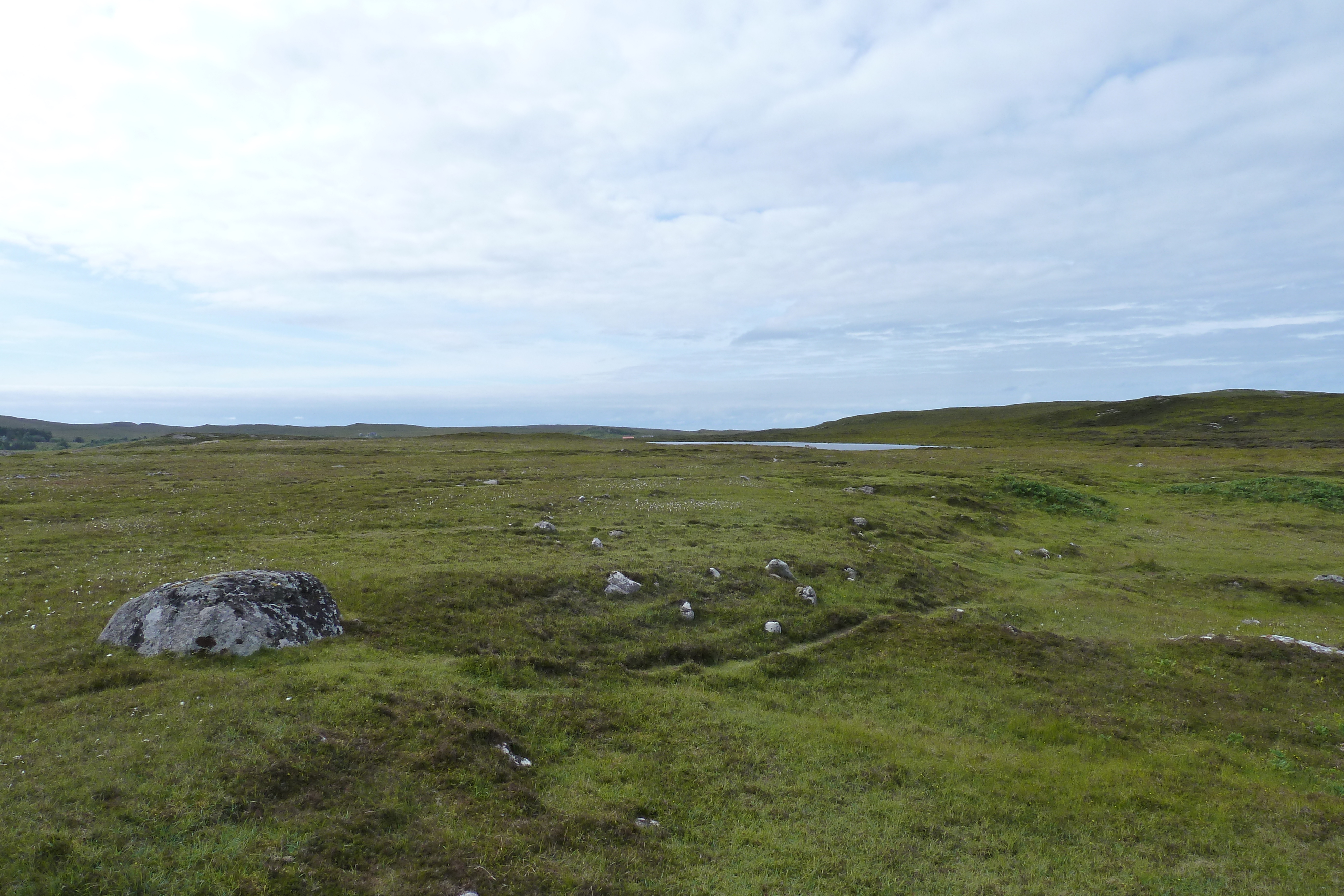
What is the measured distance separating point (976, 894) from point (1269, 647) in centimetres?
1926

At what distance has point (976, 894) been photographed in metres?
11.5

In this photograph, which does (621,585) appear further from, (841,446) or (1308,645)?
(841,446)

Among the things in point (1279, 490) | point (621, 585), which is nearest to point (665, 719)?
point (621, 585)

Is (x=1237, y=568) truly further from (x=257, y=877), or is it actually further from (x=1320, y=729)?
(x=257, y=877)

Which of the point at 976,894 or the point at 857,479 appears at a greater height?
the point at 857,479

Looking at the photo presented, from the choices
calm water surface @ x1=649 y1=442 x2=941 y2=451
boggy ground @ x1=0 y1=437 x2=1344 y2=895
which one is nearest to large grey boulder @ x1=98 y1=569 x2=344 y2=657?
boggy ground @ x1=0 y1=437 x2=1344 y2=895

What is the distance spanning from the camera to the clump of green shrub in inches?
2125

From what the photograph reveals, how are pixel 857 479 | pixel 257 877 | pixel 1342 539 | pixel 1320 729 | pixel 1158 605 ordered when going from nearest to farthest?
pixel 257 877, pixel 1320 729, pixel 1158 605, pixel 1342 539, pixel 857 479

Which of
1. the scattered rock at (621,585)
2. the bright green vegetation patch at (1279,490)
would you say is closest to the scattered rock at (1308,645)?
the scattered rock at (621,585)

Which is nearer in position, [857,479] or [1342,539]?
[1342,539]

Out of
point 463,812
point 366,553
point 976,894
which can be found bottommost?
point 976,894

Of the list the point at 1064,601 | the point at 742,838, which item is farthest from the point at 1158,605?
the point at 742,838

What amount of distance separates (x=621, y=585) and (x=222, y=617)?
41.6 ft

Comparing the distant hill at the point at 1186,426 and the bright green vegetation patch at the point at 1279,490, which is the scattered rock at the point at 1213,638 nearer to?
the bright green vegetation patch at the point at 1279,490
